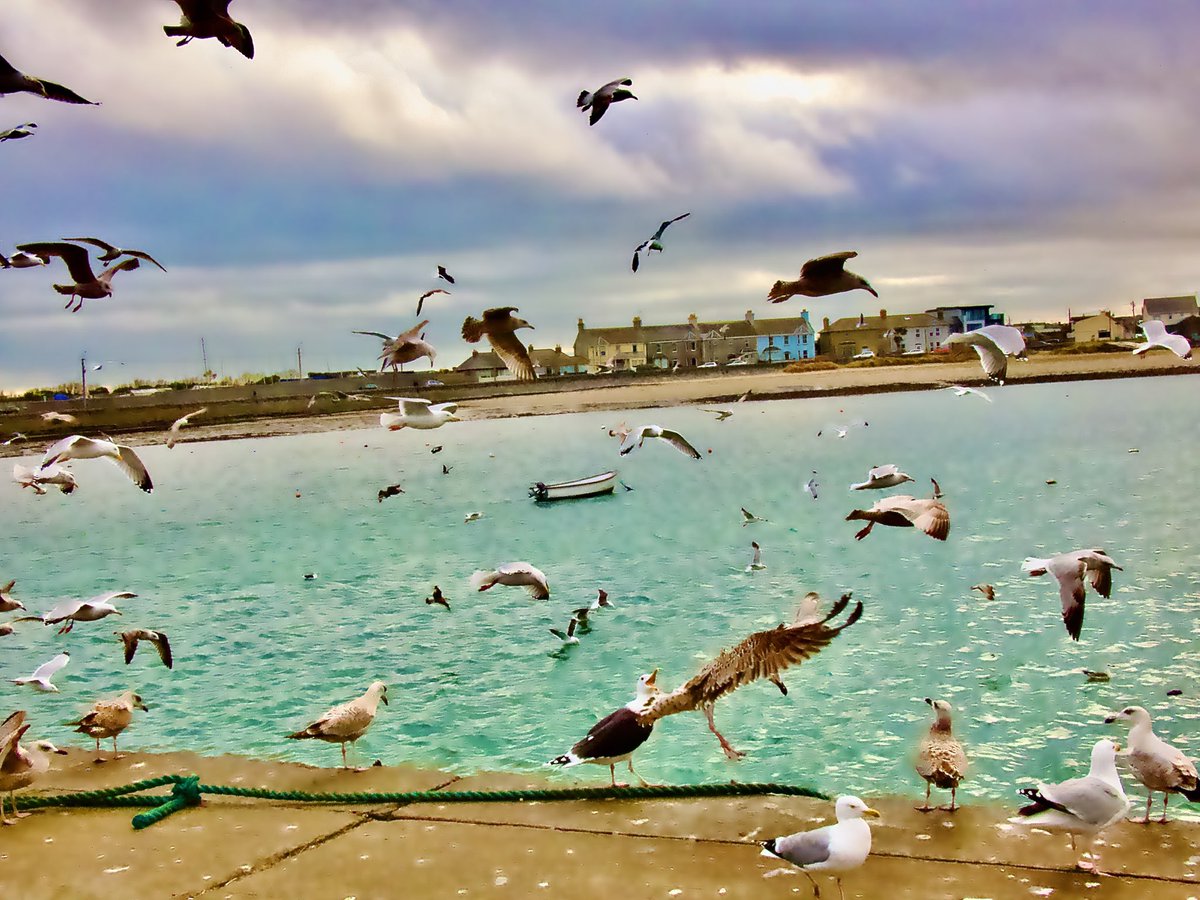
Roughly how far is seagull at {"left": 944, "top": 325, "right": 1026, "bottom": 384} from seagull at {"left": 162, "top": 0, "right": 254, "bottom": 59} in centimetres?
581

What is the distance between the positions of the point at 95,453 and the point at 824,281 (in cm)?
609

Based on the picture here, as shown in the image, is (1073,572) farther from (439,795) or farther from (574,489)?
(574,489)

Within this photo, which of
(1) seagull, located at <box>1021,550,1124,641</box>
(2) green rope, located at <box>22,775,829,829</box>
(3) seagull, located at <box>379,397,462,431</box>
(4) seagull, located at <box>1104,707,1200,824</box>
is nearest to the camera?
(2) green rope, located at <box>22,775,829,829</box>

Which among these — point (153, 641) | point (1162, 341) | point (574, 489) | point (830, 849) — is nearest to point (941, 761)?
point (830, 849)

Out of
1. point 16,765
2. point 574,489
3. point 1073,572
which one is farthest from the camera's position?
point 574,489

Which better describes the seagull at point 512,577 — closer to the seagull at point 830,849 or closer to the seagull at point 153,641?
the seagull at point 153,641

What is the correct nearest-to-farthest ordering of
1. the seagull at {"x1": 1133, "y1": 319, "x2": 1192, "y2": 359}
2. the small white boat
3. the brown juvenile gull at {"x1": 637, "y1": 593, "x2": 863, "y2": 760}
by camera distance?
1. the brown juvenile gull at {"x1": 637, "y1": 593, "x2": 863, "y2": 760}
2. the seagull at {"x1": 1133, "y1": 319, "x2": 1192, "y2": 359}
3. the small white boat

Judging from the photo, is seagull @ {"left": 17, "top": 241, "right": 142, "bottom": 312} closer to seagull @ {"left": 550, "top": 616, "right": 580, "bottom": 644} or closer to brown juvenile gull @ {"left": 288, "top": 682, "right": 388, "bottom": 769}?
brown juvenile gull @ {"left": 288, "top": 682, "right": 388, "bottom": 769}

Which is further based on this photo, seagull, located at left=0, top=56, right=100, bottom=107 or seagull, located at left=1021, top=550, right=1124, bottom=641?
seagull, located at left=1021, top=550, right=1124, bottom=641

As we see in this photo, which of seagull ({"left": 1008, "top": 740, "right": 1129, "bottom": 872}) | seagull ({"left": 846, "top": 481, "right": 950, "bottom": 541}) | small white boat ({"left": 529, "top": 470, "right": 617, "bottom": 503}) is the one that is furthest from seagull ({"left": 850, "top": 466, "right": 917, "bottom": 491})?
small white boat ({"left": 529, "top": 470, "right": 617, "bottom": 503})

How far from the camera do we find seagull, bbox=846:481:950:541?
755cm

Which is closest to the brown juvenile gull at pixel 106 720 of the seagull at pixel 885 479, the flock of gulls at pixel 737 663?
the flock of gulls at pixel 737 663

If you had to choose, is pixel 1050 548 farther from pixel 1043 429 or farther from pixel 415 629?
pixel 1043 429

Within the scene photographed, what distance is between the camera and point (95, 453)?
8859 mm
